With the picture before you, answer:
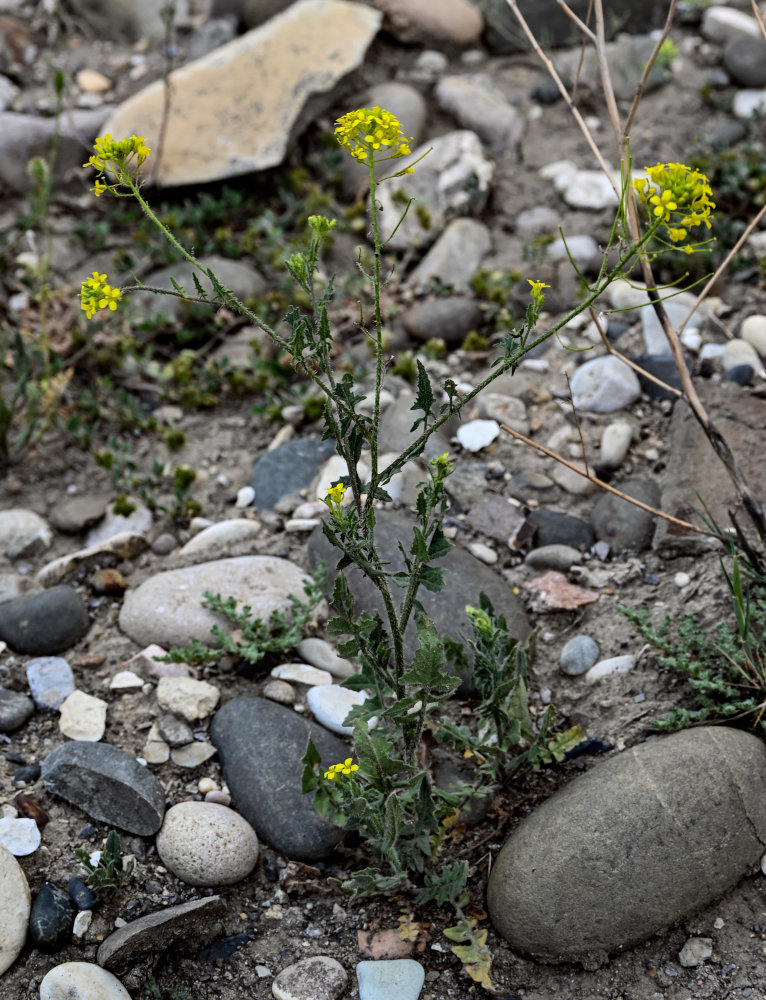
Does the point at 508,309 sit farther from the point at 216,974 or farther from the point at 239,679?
the point at 216,974

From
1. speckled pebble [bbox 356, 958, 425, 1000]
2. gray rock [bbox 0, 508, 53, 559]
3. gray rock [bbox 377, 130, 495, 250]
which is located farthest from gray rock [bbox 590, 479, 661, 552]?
gray rock [bbox 0, 508, 53, 559]

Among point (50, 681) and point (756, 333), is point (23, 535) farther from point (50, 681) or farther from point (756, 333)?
point (756, 333)

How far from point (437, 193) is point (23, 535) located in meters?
2.71

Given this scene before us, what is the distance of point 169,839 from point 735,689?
1.63 metres

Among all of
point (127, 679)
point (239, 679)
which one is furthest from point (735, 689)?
point (127, 679)

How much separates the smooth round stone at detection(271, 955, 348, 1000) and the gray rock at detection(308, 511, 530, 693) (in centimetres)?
91

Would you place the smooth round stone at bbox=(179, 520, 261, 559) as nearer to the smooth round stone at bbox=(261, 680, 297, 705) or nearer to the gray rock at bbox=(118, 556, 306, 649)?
the gray rock at bbox=(118, 556, 306, 649)

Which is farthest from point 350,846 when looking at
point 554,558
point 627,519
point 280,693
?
point 627,519

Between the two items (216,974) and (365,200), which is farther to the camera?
(365,200)

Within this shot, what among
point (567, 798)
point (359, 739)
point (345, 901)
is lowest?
point (345, 901)

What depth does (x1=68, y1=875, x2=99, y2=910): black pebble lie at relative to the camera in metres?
2.48

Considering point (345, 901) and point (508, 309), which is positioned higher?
point (508, 309)

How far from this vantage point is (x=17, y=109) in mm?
5691

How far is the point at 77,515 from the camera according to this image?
12.6 feet
